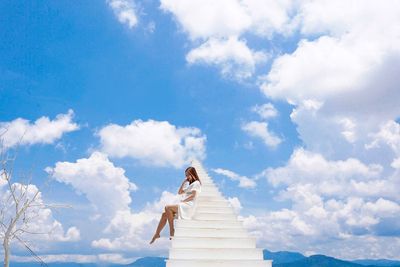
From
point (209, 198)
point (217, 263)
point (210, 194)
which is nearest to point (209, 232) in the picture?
point (217, 263)

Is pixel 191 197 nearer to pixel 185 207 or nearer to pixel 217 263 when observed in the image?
pixel 185 207

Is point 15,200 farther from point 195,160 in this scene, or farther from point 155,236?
point 195,160

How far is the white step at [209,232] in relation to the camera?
15.5 meters

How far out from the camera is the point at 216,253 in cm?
1477

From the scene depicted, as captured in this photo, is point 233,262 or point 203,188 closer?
point 233,262

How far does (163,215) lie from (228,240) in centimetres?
269

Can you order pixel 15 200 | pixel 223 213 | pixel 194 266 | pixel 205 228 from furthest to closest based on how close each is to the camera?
pixel 223 213 < pixel 205 228 < pixel 194 266 < pixel 15 200

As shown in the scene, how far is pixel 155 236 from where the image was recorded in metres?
16.5

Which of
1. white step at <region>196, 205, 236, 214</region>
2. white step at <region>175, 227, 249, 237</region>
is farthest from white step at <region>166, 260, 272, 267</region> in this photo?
white step at <region>196, 205, 236, 214</region>

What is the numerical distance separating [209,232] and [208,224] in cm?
51

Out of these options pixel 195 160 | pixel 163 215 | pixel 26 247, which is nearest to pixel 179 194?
pixel 163 215

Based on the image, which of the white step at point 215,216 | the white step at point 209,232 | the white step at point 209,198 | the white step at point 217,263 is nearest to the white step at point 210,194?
the white step at point 209,198

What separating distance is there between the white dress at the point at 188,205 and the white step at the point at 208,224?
1.24 feet

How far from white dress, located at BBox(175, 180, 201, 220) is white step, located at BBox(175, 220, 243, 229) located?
377 millimetres
